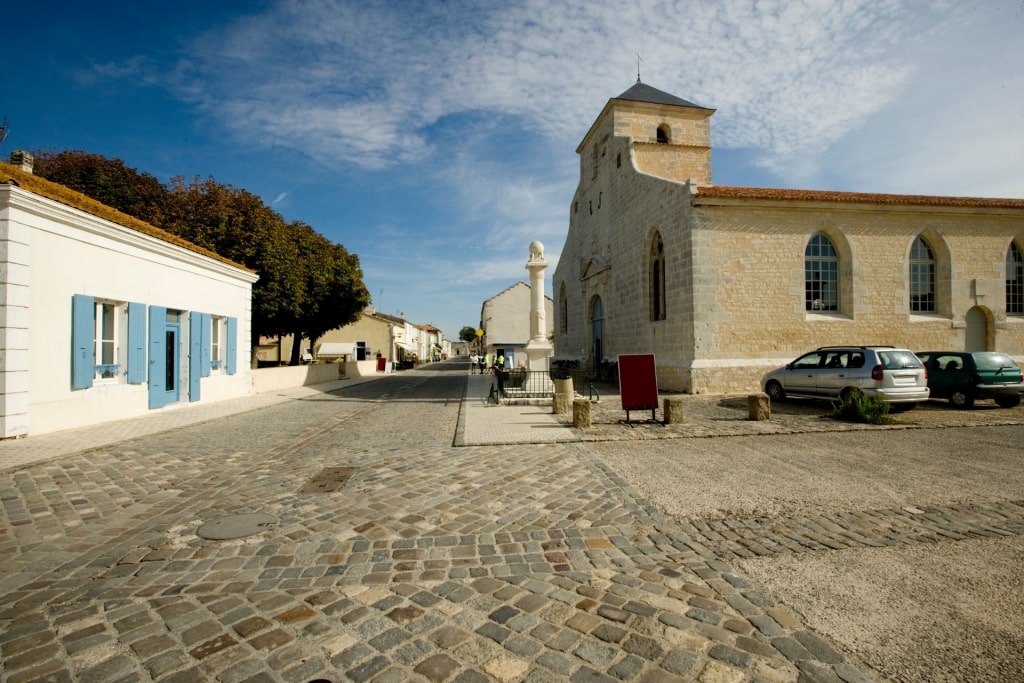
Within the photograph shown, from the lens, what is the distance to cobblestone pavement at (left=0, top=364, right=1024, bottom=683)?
2414 millimetres

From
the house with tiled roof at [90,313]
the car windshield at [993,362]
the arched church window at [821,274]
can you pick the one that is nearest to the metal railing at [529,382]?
the arched church window at [821,274]

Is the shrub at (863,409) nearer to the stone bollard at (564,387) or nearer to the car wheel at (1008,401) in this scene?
the car wheel at (1008,401)

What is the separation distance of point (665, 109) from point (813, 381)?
16.2 metres

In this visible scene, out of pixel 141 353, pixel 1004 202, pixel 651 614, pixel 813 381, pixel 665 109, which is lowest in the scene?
pixel 651 614

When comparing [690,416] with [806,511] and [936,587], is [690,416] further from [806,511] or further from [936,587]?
[936,587]

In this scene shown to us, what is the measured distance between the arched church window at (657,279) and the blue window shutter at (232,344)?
14.6m

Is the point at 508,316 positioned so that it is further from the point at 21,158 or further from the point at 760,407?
the point at 760,407

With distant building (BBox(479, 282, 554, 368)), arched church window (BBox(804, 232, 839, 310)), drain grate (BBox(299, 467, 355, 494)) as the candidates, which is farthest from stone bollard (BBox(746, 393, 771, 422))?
distant building (BBox(479, 282, 554, 368))

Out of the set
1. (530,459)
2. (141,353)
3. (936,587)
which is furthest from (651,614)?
(141,353)

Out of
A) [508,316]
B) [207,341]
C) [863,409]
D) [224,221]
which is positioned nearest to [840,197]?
[863,409]

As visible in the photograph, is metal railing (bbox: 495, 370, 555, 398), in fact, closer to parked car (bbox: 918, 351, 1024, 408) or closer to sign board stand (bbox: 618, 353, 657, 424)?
sign board stand (bbox: 618, 353, 657, 424)

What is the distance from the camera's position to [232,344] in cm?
1567

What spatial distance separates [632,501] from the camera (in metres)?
4.91

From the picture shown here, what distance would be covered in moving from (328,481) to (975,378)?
14510 mm
